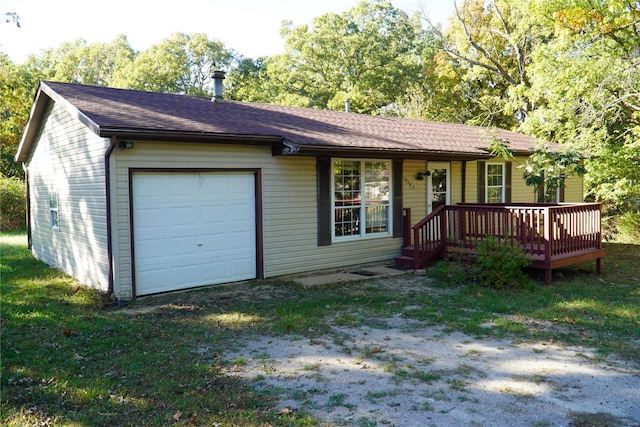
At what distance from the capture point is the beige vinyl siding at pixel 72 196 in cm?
879

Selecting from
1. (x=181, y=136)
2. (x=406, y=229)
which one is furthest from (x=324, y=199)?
(x=181, y=136)

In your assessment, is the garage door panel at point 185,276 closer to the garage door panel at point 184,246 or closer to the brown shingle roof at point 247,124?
the garage door panel at point 184,246

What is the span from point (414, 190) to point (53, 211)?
8.33 meters

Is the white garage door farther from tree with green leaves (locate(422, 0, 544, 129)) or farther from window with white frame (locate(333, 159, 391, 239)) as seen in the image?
tree with green leaves (locate(422, 0, 544, 129))

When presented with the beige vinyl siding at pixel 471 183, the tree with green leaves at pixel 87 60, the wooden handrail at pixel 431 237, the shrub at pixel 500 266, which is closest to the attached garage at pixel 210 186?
the beige vinyl siding at pixel 471 183

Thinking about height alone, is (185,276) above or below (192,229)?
below

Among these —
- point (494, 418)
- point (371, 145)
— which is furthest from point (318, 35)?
point (494, 418)

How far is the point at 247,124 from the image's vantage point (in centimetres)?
1032

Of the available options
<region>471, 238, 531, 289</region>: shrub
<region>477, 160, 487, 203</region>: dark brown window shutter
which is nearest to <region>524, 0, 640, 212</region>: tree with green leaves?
<region>477, 160, 487, 203</region>: dark brown window shutter

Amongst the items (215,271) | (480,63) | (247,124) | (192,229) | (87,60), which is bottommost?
(215,271)

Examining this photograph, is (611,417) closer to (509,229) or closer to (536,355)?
(536,355)

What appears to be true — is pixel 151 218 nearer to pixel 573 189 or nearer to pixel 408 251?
pixel 408 251

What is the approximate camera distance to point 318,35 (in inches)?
1334

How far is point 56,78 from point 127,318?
38834 mm
